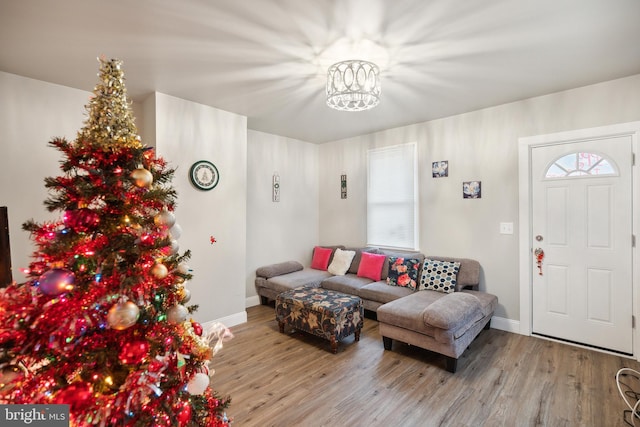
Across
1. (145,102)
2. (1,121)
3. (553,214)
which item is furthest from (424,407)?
(1,121)

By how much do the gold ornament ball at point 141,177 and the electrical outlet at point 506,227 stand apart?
3621 mm

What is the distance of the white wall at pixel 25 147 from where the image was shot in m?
2.56

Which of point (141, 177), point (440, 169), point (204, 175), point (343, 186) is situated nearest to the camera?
Answer: point (141, 177)

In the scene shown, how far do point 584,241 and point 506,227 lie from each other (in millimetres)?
682

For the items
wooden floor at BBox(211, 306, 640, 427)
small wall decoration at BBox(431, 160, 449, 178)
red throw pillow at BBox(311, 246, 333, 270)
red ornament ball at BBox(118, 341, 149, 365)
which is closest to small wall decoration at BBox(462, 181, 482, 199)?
small wall decoration at BBox(431, 160, 449, 178)

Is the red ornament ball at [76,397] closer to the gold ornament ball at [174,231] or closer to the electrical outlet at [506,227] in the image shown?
the gold ornament ball at [174,231]

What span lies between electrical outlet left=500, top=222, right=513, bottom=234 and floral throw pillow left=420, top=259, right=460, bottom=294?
63 centimetres

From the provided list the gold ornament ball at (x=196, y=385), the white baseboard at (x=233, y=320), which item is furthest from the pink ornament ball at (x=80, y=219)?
the white baseboard at (x=233, y=320)

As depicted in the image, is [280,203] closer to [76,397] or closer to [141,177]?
[141,177]

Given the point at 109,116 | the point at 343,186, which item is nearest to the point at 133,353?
the point at 109,116

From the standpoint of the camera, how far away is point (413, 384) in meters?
2.40

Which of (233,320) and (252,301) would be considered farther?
(252,301)

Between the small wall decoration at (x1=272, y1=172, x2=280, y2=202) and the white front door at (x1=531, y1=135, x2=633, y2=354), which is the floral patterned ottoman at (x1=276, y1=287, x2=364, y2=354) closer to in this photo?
the small wall decoration at (x1=272, y1=172, x2=280, y2=202)

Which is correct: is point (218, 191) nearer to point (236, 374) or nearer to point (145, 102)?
point (145, 102)
